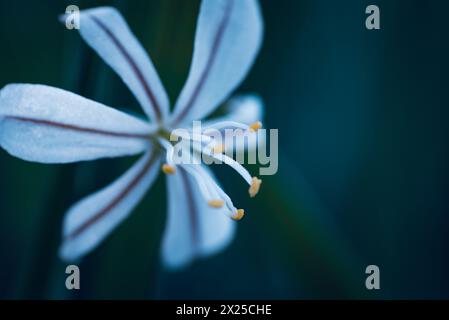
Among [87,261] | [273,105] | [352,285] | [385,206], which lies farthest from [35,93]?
[385,206]

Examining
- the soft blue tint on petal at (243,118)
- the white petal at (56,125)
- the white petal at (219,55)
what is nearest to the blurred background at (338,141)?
the soft blue tint on petal at (243,118)

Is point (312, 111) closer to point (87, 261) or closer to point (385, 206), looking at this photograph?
point (385, 206)

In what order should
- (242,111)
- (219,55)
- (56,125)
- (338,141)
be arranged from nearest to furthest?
(56,125), (219,55), (242,111), (338,141)

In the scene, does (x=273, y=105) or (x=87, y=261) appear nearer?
(x=87, y=261)

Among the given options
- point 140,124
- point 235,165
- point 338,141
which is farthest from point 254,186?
point 338,141

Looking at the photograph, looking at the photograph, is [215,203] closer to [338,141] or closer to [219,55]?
[219,55]

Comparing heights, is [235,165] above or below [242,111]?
below

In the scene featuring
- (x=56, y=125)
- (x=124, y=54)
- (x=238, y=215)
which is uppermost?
(x=124, y=54)
